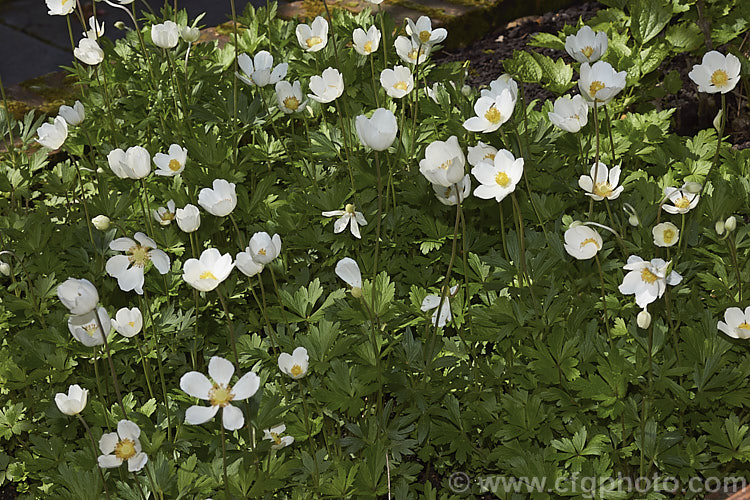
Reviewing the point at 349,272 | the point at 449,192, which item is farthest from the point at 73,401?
the point at 449,192

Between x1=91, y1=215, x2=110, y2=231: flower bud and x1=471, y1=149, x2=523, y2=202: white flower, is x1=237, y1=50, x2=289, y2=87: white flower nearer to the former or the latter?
x1=91, y1=215, x2=110, y2=231: flower bud

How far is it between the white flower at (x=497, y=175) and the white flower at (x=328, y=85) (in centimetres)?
59

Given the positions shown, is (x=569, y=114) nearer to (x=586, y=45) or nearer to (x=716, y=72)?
(x=586, y=45)

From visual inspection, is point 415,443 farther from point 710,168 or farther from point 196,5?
point 196,5

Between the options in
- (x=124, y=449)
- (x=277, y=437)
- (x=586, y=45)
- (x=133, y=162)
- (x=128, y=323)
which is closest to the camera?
(x=124, y=449)

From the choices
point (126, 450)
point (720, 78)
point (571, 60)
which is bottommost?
point (571, 60)

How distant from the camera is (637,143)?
235cm

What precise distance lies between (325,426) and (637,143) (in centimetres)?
123

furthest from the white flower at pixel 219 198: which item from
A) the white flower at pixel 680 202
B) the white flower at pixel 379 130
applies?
the white flower at pixel 680 202

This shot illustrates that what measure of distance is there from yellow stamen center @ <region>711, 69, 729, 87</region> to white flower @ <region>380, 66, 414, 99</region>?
0.81 m

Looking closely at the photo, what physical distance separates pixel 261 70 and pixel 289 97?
0.14 m

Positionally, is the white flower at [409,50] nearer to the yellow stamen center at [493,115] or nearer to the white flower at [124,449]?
the yellow stamen center at [493,115]

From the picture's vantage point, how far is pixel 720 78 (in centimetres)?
203

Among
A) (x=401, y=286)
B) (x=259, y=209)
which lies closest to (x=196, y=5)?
(x=259, y=209)
